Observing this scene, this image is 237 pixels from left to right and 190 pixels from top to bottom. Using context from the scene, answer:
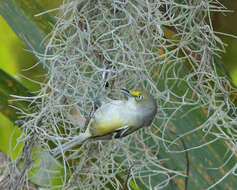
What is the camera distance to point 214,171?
1.06 metres

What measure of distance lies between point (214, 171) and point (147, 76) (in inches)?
11.0

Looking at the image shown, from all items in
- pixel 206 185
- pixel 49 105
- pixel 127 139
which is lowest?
pixel 206 185

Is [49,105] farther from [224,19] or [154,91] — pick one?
[224,19]

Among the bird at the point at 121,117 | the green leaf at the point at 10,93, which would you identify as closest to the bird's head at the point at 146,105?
the bird at the point at 121,117

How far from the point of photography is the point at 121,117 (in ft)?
3.09

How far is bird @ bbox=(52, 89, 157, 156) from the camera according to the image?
92cm

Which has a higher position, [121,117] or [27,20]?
[27,20]

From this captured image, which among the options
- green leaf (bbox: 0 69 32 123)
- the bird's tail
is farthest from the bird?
green leaf (bbox: 0 69 32 123)

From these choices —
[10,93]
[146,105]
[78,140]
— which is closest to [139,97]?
[146,105]

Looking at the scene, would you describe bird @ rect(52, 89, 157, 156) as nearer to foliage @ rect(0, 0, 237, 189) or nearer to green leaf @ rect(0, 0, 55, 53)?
foliage @ rect(0, 0, 237, 189)

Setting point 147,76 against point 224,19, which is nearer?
point 147,76

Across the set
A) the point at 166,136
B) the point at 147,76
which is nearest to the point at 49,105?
the point at 147,76

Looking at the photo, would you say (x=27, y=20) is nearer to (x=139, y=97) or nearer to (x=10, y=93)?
(x=10, y=93)

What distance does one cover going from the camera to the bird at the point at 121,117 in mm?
916
